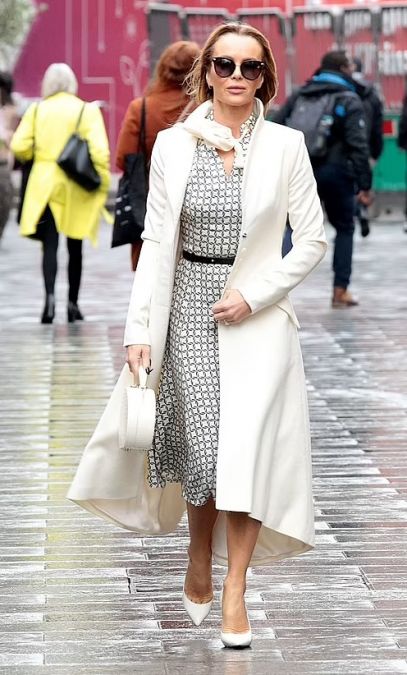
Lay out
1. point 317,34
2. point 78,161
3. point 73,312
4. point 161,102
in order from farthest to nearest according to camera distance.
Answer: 1. point 317,34
2. point 73,312
3. point 78,161
4. point 161,102

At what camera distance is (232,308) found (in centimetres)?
497

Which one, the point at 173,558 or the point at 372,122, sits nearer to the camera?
the point at 173,558

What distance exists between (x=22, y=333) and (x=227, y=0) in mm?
14926

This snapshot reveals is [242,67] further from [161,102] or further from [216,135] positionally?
[161,102]

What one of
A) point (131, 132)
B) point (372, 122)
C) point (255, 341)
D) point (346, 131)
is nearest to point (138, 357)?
point (255, 341)

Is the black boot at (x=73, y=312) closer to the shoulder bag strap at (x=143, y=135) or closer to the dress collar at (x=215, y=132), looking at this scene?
the shoulder bag strap at (x=143, y=135)

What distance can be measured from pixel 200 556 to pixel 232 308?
746 millimetres

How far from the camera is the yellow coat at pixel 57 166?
41.0 ft

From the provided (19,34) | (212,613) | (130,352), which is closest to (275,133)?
(130,352)

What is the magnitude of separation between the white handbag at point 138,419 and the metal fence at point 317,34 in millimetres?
18699

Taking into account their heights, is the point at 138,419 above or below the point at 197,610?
above

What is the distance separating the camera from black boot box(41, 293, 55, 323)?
12.6 m

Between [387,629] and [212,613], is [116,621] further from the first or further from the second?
[387,629]

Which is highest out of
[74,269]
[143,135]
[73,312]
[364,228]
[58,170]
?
[143,135]
